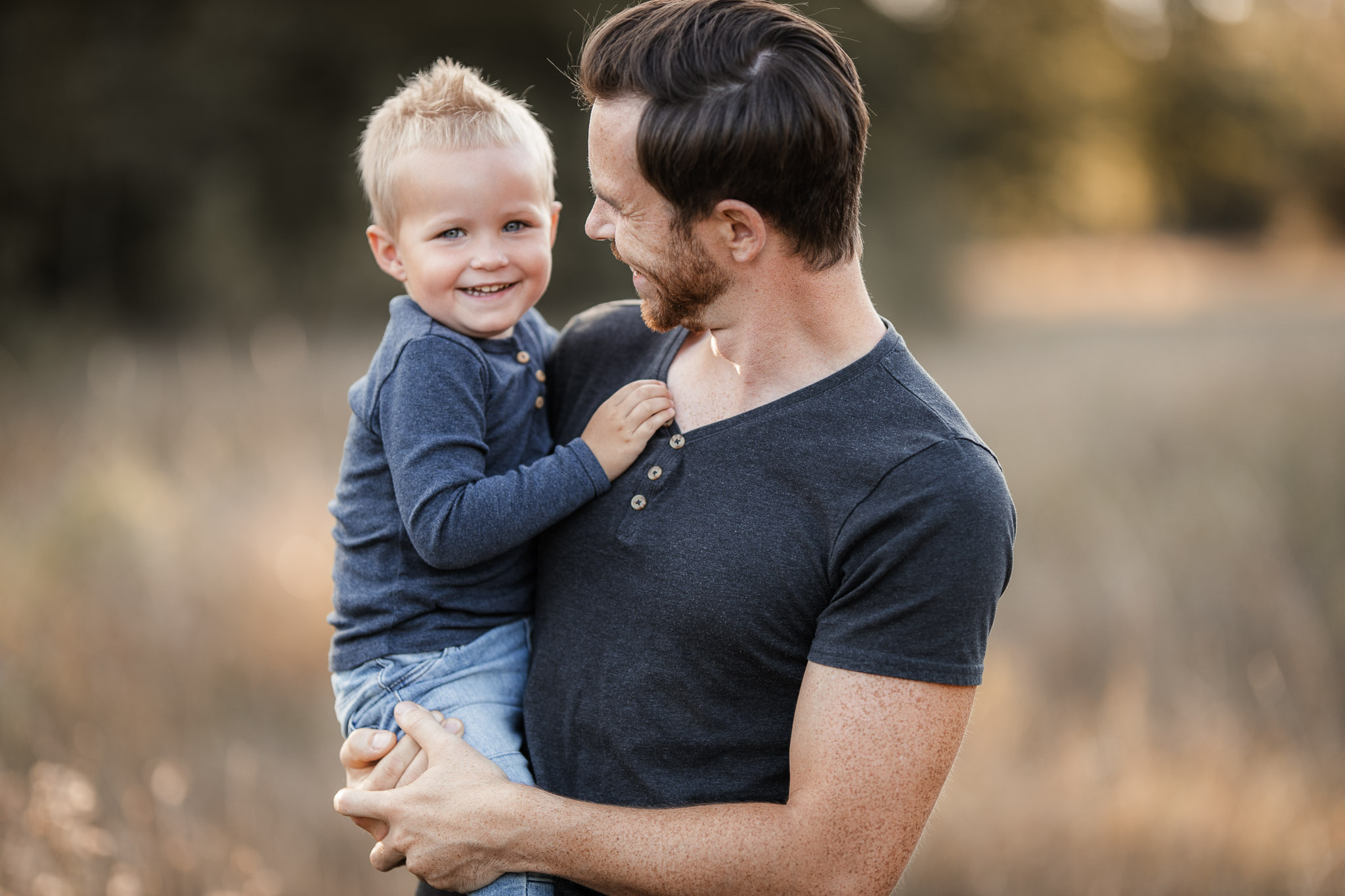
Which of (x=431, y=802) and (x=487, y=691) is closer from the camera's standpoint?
(x=431, y=802)

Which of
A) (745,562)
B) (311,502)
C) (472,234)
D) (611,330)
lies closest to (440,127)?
(472,234)

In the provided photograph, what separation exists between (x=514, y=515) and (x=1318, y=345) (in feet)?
28.5

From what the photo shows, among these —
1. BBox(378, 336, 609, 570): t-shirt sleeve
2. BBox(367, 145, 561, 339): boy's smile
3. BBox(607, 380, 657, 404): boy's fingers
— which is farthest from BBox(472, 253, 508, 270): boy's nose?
BBox(607, 380, 657, 404): boy's fingers

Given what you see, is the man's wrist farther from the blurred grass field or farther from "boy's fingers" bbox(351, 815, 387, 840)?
the blurred grass field

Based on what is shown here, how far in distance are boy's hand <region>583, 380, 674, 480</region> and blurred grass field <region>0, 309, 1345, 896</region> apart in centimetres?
201

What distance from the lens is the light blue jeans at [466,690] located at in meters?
1.82

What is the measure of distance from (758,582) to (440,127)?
1034mm

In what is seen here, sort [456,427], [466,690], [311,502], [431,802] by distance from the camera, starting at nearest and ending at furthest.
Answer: [431,802] → [456,427] → [466,690] → [311,502]

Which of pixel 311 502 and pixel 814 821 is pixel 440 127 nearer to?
pixel 814 821

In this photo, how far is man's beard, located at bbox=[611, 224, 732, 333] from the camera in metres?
1.67

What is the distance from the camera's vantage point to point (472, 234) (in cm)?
188

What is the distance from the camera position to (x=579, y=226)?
51.9ft

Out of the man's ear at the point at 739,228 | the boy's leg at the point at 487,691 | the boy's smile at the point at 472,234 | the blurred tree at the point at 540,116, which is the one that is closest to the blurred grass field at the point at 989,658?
the boy's leg at the point at 487,691

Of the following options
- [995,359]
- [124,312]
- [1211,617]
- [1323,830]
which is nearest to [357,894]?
[1323,830]
